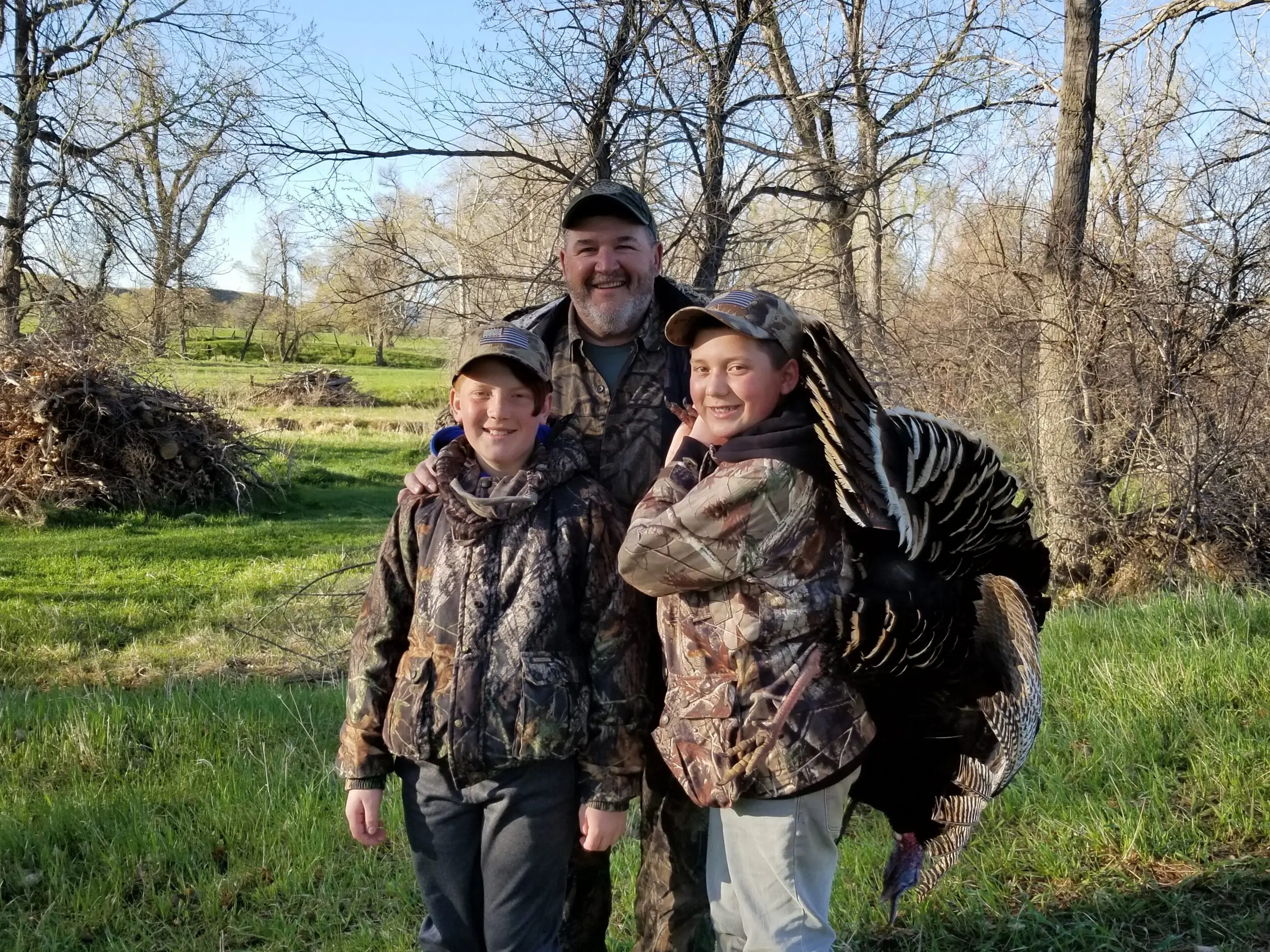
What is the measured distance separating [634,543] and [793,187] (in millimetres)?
6426

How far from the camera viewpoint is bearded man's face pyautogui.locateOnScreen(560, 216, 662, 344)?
3027 mm

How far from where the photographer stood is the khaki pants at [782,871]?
218 centimetres

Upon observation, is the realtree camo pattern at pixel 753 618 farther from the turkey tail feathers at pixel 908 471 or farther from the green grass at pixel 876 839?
the green grass at pixel 876 839

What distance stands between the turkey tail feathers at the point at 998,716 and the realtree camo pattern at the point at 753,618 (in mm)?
417

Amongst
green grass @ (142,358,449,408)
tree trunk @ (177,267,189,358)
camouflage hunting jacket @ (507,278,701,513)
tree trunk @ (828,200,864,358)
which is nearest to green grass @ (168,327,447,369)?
green grass @ (142,358,449,408)

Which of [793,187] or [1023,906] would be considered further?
[793,187]

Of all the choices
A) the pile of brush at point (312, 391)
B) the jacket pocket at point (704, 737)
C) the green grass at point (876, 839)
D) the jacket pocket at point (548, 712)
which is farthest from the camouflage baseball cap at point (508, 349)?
the pile of brush at point (312, 391)

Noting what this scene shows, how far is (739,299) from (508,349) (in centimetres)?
62

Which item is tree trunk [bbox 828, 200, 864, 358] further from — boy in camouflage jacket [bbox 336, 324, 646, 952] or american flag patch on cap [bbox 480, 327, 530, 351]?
boy in camouflage jacket [bbox 336, 324, 646, 952]

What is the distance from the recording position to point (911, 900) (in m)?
3.18

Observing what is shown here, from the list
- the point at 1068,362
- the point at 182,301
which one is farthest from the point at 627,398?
the point at 182,301

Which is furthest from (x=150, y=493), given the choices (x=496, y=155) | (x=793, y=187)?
(x=793, y=187)

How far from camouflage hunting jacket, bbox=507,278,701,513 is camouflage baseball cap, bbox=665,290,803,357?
0.71 meters

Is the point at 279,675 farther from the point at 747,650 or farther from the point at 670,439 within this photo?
the point at 747,650
